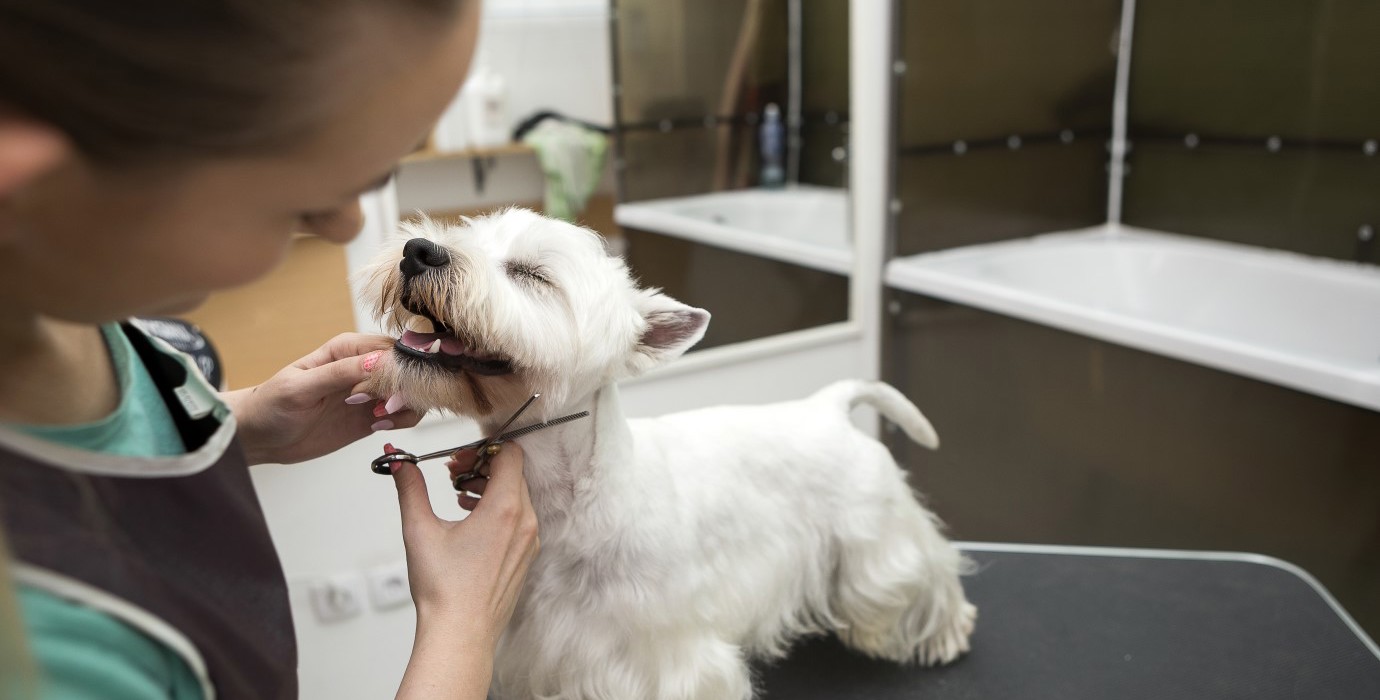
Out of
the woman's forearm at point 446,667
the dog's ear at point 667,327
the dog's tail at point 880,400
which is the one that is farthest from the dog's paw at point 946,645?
the woman's forearm at point 446,667

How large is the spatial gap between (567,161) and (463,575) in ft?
5.20

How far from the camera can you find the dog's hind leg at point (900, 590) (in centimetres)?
127

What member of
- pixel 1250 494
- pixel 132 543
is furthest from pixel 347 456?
pixel 1250 494

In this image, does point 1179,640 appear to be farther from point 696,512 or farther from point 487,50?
point 487,50

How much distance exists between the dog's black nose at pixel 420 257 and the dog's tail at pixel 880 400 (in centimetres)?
65

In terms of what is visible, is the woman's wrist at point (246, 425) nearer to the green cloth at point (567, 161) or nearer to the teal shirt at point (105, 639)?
the teal shirt at point (105, 639)

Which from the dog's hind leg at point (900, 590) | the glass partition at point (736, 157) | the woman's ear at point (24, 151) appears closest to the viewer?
the woman's ear at point (24, 151)

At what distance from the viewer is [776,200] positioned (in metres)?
2.76

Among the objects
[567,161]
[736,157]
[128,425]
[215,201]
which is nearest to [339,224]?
[215,201]

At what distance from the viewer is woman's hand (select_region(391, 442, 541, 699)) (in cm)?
77

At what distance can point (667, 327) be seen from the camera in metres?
1.02

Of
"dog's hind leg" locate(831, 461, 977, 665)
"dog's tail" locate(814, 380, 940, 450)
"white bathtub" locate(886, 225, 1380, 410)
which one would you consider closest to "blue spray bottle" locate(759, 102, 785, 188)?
"white bathtub" locate(886, 225, 1380, 410)

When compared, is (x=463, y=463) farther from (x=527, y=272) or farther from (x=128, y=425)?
(x=128, y=425)

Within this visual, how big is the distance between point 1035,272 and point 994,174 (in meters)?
0.30
